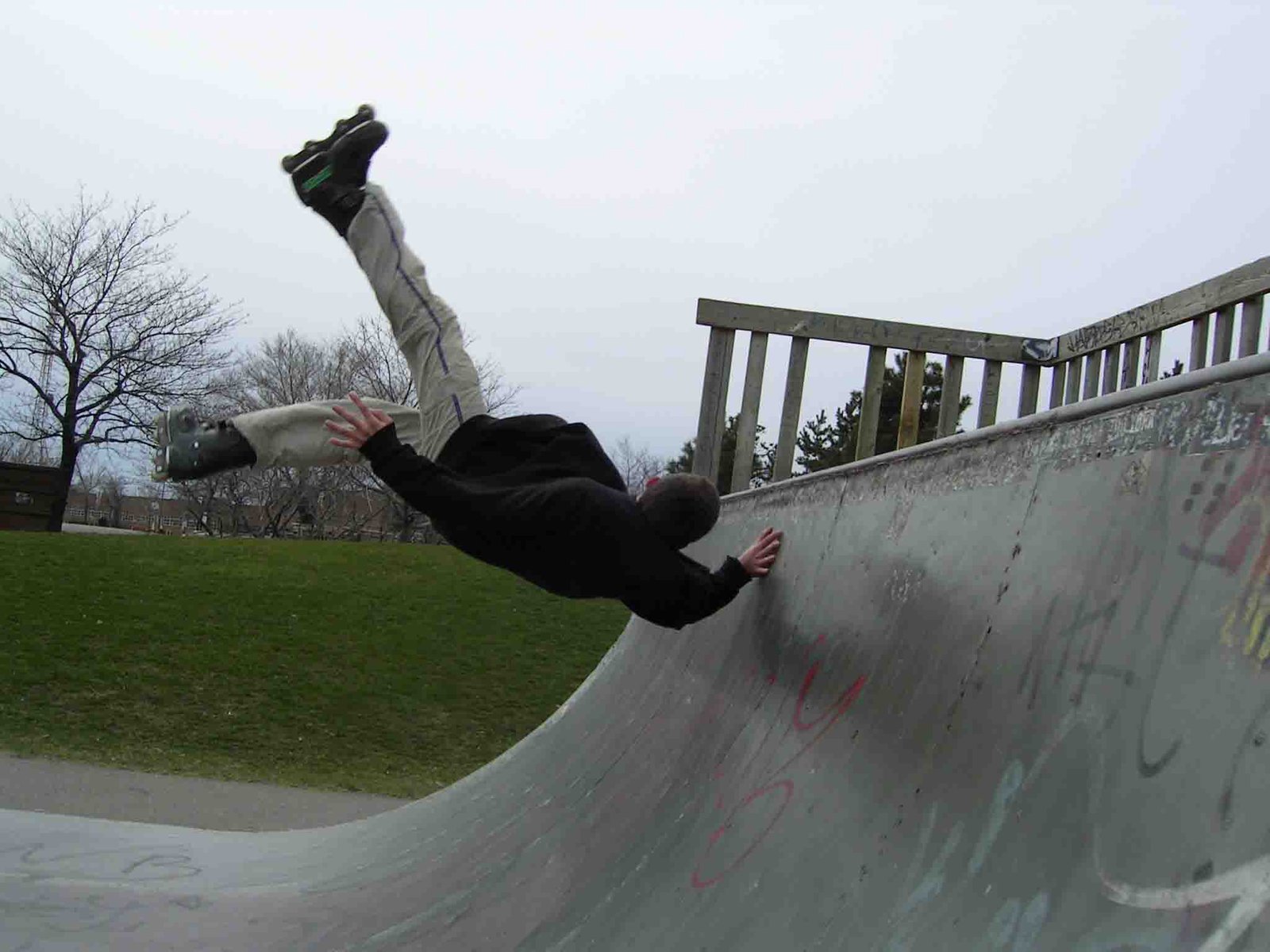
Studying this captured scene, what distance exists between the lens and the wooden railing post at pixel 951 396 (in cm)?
578

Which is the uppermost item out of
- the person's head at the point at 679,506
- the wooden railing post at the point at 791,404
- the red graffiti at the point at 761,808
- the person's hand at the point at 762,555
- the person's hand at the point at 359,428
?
the wooden railing post at the point at 791,404

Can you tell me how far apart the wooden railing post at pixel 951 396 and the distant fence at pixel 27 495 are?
21.3 metres

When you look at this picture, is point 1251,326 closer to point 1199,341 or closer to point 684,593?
point 1199,341

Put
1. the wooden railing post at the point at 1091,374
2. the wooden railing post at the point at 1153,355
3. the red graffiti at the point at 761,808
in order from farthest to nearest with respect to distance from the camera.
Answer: the wooden railing post at the point at 1091,374
the wooden railing post at the point at 1153,355
the red graffiti at the point at 761,808

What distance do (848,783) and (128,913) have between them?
3045 millimetres

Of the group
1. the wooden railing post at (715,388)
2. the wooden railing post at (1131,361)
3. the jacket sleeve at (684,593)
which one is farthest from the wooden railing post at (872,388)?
the jacket sleeve at (684,593)

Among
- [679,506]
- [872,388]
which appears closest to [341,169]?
[679,506]

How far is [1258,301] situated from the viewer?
4258mm

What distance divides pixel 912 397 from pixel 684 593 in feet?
9.75

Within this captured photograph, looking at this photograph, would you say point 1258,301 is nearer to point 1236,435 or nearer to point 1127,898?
point 1236,435

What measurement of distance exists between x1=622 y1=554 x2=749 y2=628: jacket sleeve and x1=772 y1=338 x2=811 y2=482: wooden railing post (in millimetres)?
2377

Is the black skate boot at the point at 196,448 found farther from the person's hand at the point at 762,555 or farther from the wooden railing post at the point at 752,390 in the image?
the wooden railing post at the point at 752,390

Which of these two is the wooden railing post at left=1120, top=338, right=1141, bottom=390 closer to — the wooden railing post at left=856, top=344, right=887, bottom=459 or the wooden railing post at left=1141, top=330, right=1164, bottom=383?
the wooden railing post at left=1141, top=330, right=1164, bottom=383

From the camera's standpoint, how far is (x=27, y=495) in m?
21.7
